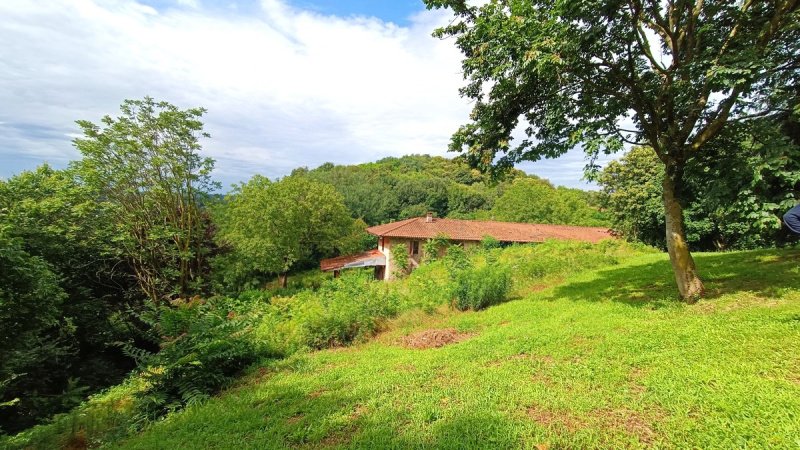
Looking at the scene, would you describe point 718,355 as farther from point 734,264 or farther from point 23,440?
point 23,440

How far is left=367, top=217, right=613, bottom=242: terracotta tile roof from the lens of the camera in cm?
3091

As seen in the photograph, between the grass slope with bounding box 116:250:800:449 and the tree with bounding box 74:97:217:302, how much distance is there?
12142 mm

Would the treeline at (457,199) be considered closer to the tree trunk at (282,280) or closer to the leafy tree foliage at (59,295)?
the tree trunk at (282,280)

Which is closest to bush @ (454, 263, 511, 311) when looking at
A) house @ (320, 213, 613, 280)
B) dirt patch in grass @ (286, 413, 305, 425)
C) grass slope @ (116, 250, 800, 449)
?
grass slope @ (116, 250, 800, 449)

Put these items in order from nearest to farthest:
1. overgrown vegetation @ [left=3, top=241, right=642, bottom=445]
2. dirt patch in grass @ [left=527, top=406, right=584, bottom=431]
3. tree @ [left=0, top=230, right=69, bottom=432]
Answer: dirt patch in grass @ [left=527, top=406, right=584, bottom=431]
overgrown vegetation @ [left=3, top=241, right=642, bottom=445]
tree @ [left=0, top=230, right=69, bottom=432]

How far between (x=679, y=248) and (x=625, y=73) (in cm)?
350

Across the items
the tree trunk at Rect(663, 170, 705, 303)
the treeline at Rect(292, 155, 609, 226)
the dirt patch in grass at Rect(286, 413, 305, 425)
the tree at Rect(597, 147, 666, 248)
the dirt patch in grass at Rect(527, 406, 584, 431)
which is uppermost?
the treeline at Rect(292, 155, 609, 226)

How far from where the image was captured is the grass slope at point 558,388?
3359mm

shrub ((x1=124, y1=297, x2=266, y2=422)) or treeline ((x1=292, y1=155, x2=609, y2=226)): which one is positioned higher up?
treeline ((x1=292, y1=155, x2=609, y2=226))

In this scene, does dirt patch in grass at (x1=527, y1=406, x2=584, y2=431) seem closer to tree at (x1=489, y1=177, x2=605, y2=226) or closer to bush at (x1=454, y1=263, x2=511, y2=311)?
bush at (x1=454, y1=263, x2=511, y2=311)

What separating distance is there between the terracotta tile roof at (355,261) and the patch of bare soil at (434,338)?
72.8 ft

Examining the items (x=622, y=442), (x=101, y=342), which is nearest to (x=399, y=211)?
(x=101, y=342)

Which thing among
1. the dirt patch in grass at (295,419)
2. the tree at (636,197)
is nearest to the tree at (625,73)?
the dirt patch in grass at (295,419)

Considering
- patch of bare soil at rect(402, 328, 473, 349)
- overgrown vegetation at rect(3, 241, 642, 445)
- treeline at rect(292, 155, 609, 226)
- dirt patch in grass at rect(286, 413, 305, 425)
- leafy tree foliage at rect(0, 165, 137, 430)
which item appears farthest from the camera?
treeline at rect(292, 155, 609, 226)
